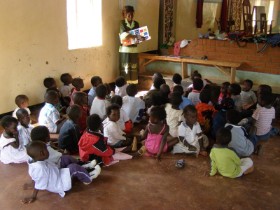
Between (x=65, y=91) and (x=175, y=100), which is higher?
(x=175, y=100)

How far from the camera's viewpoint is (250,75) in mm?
6441

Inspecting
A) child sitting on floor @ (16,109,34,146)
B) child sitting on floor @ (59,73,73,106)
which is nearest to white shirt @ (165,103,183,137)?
child sitting on floor @ (16,109,34,146)

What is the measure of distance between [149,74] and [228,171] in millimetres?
4173

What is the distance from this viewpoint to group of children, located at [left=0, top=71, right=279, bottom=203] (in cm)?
295

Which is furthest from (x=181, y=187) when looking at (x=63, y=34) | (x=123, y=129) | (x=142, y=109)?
(x=63, y=34)

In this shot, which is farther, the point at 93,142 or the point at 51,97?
the point at 51,97

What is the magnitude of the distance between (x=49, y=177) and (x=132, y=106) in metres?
1.95

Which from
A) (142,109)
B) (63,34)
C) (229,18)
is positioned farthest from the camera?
(229,18)

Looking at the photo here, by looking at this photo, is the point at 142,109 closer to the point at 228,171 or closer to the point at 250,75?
the point at 228,171

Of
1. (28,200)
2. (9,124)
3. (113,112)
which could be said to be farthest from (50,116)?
(28,200)

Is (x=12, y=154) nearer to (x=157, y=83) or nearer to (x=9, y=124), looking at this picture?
(x=9, y=124)

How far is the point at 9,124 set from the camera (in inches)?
126

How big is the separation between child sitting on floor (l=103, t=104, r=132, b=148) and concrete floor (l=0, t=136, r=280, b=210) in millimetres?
388

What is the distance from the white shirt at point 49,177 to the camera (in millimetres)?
2717
